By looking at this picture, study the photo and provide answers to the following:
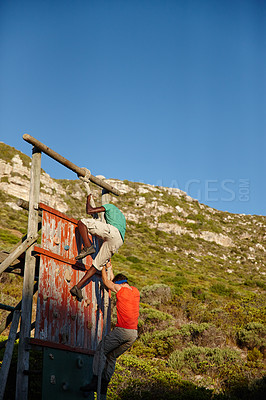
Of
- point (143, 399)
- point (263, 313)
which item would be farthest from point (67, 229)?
point (263, 313)

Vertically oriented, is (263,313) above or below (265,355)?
above

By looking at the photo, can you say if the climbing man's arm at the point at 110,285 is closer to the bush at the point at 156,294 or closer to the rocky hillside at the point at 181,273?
the rocky hillside at the point at 181,273

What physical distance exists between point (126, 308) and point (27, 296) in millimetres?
1532

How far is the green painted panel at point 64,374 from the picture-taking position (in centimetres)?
531

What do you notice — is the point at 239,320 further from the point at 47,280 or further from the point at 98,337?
the point at 47,280

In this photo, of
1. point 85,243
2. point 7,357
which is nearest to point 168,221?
point 85,243

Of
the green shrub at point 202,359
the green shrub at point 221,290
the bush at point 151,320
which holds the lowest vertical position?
the green shrub at point 202,359

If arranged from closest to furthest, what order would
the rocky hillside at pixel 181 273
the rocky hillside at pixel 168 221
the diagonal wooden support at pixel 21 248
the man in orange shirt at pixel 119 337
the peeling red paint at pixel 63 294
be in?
the diagonal wooden support at pixel 21 248, the peeling red paint at pixel 63 294, the man in orange shirt at pixel 119 337, the rocky hillside at pixel 181 273, the rocky hillside at pixel 168 221

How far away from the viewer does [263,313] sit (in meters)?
18.3

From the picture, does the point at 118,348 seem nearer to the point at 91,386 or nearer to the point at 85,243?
the point at 91,386

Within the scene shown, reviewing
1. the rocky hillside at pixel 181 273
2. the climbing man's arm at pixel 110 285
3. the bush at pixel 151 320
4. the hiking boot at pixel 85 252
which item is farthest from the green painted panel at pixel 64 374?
the bush at pixel 151 320

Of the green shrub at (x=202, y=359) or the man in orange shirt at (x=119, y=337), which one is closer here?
the man in orange shirt at (x=119, y=337)

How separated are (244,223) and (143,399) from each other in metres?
71.8

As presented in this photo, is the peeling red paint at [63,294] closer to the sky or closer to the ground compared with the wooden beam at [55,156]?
closer to the ground
